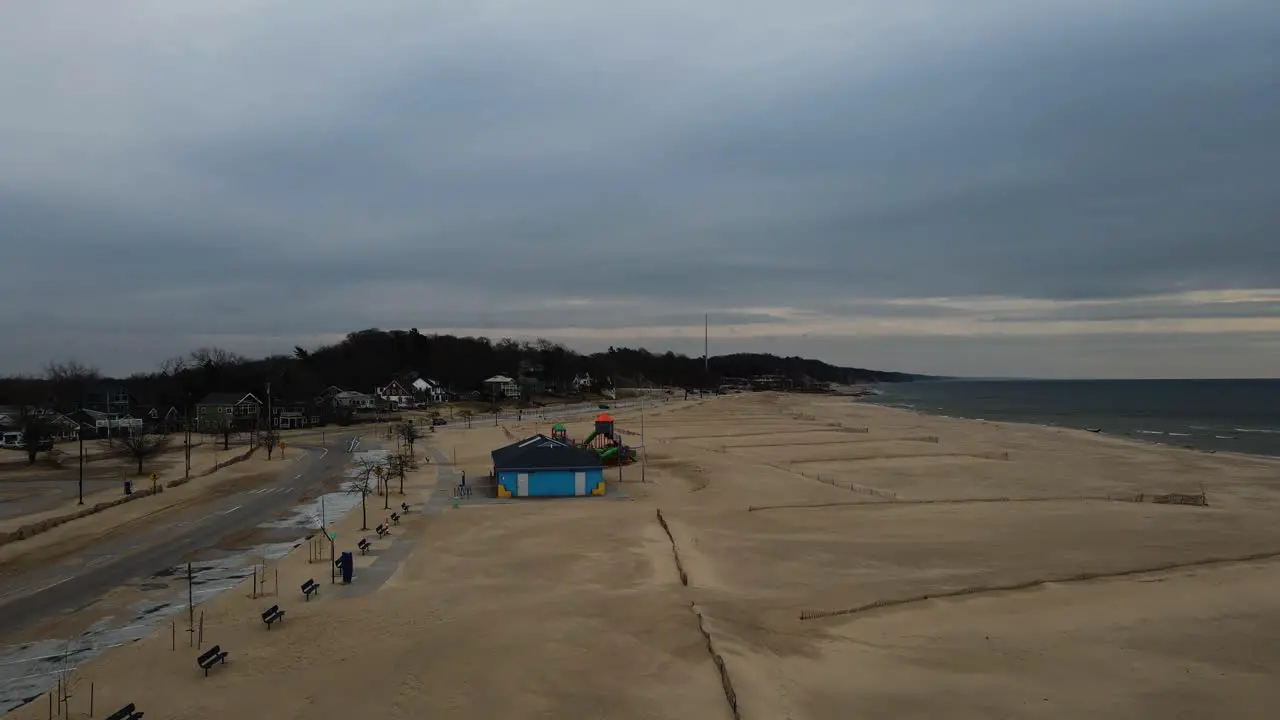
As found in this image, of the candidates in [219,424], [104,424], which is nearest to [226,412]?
[219,424]

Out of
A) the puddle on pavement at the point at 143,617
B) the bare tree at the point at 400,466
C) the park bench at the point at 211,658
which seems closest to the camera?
the park bench at the point at 211,658

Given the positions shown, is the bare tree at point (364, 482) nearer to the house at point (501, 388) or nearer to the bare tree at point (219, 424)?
the bare tree at point (219, 424)

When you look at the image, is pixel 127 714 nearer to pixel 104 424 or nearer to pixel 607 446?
pixel 607 446

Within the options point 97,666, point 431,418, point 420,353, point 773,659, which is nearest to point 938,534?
point 773,659

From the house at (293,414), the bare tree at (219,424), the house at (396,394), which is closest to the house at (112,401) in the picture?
the bare tree at (219,424)

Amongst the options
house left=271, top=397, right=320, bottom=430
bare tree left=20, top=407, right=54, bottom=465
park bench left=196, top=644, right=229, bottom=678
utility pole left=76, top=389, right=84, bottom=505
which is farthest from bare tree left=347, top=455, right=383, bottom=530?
house left=271, top=397, right=320, bottom=430

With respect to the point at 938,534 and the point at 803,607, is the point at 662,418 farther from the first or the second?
the point at 803,607
